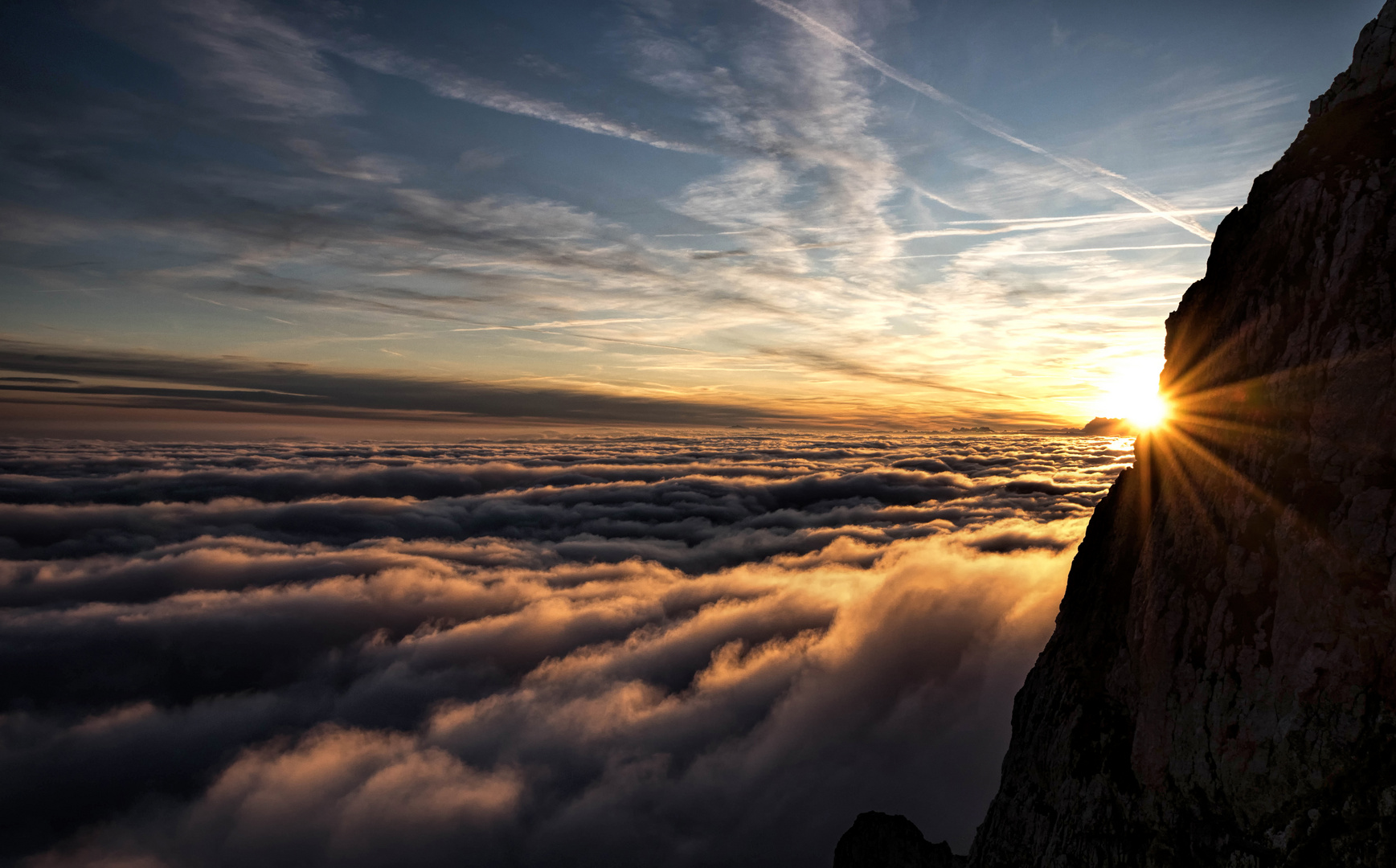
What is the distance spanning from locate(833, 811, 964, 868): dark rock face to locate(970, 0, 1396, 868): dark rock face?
10.7 metres

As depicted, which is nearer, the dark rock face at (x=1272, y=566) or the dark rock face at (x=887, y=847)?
the dark rock face at (x=1272, y=566)

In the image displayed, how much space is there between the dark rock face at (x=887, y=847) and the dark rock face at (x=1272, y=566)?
10.7 m

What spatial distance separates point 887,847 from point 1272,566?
58.2 feet

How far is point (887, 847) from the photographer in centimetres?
2036

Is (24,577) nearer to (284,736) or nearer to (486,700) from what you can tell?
(284,736)

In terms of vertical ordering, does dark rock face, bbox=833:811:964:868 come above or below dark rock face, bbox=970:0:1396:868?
below

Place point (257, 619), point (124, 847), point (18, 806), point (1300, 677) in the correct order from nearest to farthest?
point (1300, 677)
point (124, 847)
point (18, 806)
point (257, 619)

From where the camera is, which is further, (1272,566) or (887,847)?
(887,847)

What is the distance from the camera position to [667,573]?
195375 mm

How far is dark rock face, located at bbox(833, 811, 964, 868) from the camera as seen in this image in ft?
63.0

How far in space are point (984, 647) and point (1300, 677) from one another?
107 m

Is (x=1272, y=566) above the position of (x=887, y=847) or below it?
above

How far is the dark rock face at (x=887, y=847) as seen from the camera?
63.0 feet

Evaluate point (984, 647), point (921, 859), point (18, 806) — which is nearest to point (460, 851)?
point (18, 806)
